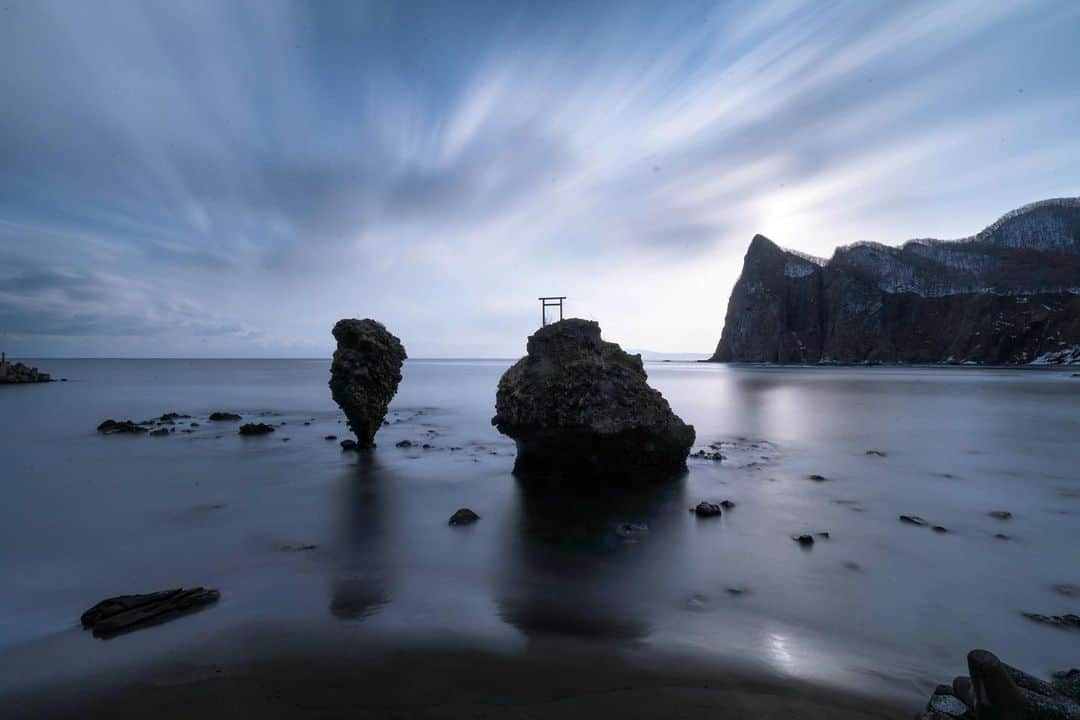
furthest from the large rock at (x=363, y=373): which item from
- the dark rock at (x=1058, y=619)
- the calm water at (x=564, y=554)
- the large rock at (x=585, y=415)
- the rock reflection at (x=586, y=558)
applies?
the dark rock at (x=1058, y=619)

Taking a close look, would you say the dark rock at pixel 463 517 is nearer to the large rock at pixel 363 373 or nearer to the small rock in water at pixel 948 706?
the small rock in water at pixel 948 706

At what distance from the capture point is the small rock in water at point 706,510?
10.2 meters

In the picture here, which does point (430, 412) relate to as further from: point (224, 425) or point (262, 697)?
point (262, 697)

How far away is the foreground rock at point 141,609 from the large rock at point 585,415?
26.0 feet

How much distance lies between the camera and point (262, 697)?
4336mm

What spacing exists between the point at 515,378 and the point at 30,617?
10204mm

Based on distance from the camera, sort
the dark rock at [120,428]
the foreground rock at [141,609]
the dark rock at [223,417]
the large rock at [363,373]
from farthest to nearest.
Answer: the dark rock at [223,417] → the dark rock at [120,428] → the large rock at [363,373] → the foreground rock at [141,609]

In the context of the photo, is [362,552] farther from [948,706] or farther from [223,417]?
[223,417]

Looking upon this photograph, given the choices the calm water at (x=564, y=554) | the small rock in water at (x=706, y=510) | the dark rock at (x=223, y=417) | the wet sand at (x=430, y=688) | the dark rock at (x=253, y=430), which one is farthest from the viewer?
the dark rock at (x=223, y=417)

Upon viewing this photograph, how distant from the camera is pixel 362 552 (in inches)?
337

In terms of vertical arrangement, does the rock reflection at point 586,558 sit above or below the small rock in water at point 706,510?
below

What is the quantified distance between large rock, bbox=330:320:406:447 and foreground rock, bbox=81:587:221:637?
38.9 feet

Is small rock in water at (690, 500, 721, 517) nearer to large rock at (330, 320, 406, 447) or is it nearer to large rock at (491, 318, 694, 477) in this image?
large rock at (491, 318, 694, 477)

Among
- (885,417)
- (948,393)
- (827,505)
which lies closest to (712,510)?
(827,505)
